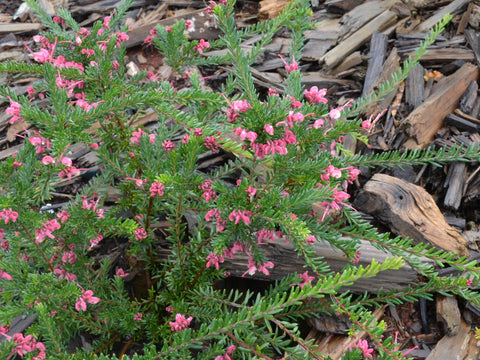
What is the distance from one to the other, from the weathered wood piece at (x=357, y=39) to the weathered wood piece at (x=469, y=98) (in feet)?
2.74

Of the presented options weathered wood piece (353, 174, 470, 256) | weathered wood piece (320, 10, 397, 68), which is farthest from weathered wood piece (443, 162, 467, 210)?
weathered wood piece (320, 10, 397, 68)

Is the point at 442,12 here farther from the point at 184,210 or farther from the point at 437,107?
the point at 184,210

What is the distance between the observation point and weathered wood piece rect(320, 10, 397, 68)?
3.50 meters

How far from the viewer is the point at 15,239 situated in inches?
70.7

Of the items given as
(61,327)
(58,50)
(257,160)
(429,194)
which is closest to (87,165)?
(58,50)

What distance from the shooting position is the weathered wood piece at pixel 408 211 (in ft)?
7.88

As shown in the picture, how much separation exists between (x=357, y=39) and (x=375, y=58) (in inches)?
10.0

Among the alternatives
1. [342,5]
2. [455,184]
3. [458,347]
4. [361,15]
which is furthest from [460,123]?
[342,5]

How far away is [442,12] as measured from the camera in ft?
12.0

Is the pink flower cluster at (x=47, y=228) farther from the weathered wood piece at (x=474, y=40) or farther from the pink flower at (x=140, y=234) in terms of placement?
the weathered wood piece at (x=474, y=40)

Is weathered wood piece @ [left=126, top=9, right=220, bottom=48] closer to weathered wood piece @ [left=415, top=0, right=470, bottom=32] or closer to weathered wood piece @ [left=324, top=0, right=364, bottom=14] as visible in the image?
weathered wood piece @ [left=324, top=0, right=364, bottom=14]

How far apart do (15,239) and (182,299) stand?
713 mm

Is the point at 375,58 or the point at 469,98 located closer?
the point at 469,98

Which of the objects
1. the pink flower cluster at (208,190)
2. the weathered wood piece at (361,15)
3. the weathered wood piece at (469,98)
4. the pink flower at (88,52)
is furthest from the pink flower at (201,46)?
the weathered wood piece at (469,98)
